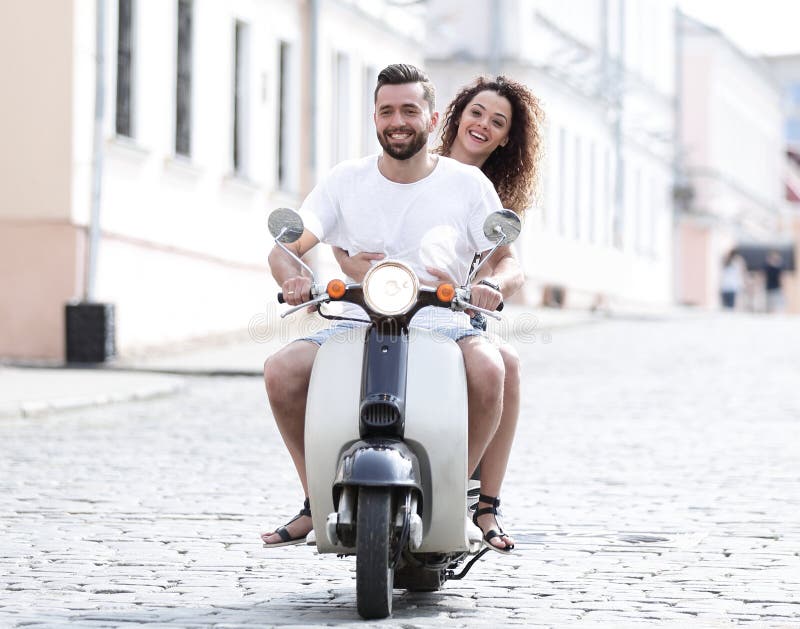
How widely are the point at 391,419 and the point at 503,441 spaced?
2.43 ft

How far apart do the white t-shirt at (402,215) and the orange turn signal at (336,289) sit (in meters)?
0.45

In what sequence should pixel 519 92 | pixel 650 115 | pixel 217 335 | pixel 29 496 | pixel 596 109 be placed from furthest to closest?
A: 1. pixel 650 115
2. pixel 596 109
3. pixel 217 335
4. pixel 29 496
5. pixel 519 92

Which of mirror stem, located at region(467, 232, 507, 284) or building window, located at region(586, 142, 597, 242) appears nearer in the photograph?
mirror stem, located at region(467, 232, 507, 284)

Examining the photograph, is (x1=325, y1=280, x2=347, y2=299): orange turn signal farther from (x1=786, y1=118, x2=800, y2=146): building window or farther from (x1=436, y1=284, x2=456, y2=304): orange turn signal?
(x1=786, y1=118, x2=800, y2=146): building window

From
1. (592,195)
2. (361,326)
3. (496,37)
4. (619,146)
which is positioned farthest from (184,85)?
(592,195)

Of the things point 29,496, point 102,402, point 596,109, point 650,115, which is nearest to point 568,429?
point 102,402

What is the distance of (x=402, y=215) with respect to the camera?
6414 millimetres

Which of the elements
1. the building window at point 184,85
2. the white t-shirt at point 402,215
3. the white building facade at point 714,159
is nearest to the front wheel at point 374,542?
the white t-shirt at point 402,215

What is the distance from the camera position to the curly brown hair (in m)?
7.44

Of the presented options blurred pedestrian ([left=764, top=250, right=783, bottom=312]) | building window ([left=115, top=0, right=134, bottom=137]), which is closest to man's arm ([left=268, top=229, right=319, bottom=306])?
building window ([left=115, top=0, right=134, bottom=137])

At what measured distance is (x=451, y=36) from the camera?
136 feet

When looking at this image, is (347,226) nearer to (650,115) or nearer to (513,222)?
(513,222)

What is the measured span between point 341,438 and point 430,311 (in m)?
0.59

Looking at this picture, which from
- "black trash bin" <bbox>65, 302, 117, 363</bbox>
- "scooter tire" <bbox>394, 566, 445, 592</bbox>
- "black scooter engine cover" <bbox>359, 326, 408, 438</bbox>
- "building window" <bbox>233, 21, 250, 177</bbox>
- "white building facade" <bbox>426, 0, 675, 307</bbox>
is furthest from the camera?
"white building facade" <bbox>426, 0, 675, 307</bbox>
